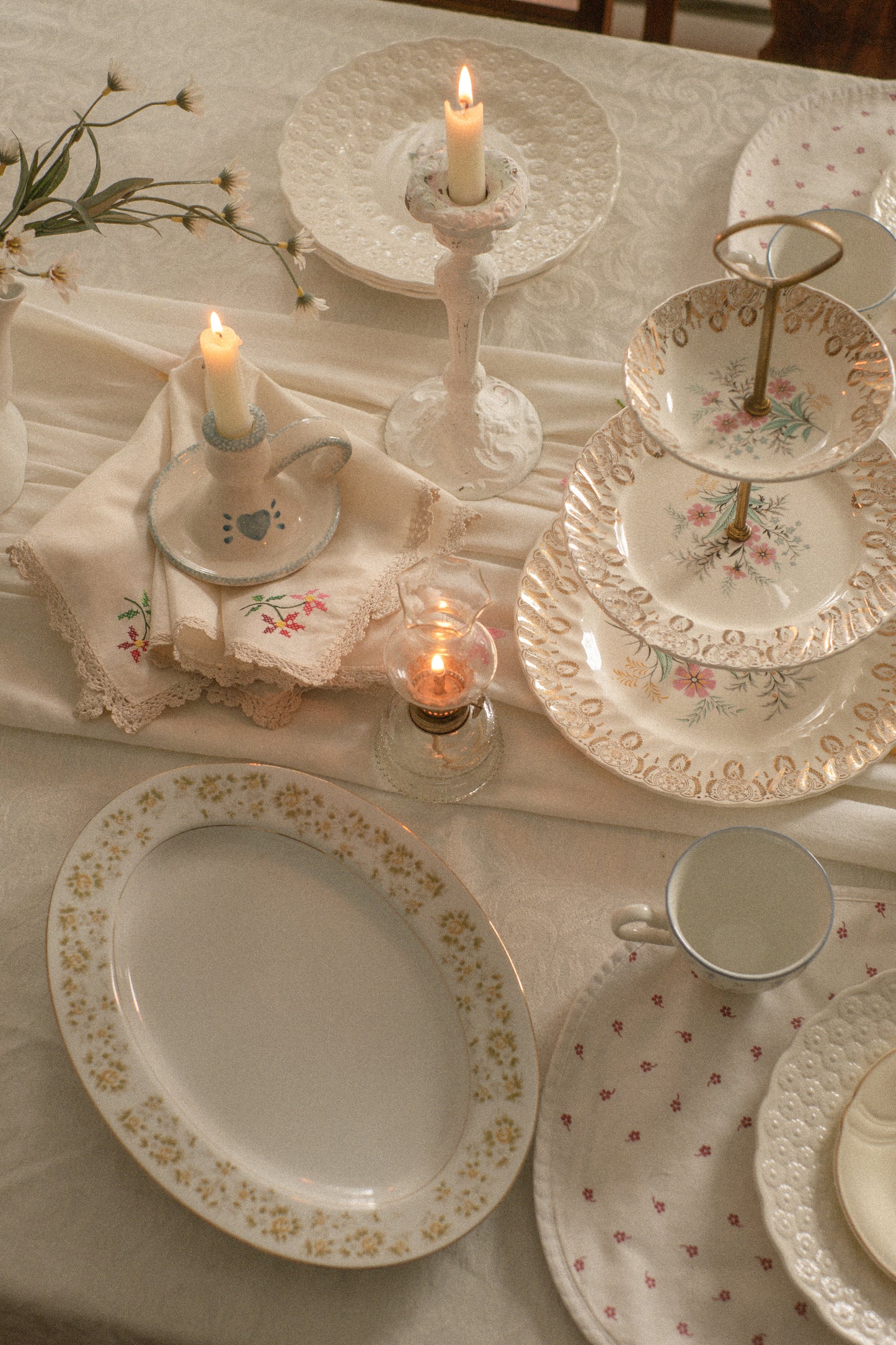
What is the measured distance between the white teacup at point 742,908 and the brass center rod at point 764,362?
0.30 m

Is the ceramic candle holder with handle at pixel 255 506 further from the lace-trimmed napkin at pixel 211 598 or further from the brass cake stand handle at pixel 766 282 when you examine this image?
the brass cake stand handle at pixel 766 282

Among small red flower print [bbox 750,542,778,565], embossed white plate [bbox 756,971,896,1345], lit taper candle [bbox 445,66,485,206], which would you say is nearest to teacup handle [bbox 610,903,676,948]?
embossed white plate [bbox 756,971,896,1345]

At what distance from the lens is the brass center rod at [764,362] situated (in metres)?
0.64

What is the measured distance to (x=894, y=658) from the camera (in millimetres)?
907

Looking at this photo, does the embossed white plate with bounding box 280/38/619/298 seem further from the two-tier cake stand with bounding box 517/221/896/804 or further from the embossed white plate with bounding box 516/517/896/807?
the embossed white plate with bounding box 516/517/896/807

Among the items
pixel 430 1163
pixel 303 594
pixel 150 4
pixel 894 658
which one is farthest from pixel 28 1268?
pixel 150 4

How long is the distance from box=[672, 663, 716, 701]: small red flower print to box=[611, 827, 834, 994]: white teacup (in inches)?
6.2

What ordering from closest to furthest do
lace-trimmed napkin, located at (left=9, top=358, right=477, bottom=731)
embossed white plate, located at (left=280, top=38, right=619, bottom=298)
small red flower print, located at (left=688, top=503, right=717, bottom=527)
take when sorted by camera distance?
small red flower print, located at (left=688, top=503, right=717, bottom=527), lace-trimmed napkin, located at (left=9, top=358, right=477, bottom=731), embossed white plate, located at (left=280, top=38, right=619, bottom=298)

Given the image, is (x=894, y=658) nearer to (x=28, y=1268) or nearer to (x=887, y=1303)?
(x=887, y=1303)

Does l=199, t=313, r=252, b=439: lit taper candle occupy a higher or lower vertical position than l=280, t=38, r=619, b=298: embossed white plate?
lower

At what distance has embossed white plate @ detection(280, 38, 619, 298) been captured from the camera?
1.09m

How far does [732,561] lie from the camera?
2.54 ft

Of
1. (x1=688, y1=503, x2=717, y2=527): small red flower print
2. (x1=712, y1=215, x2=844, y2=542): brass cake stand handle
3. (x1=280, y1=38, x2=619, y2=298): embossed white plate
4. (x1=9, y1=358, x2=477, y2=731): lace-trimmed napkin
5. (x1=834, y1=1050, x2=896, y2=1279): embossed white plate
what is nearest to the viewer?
(x1=712, y1=215, x2=844, y2=542): brass cake stand handle

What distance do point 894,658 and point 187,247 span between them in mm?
840
